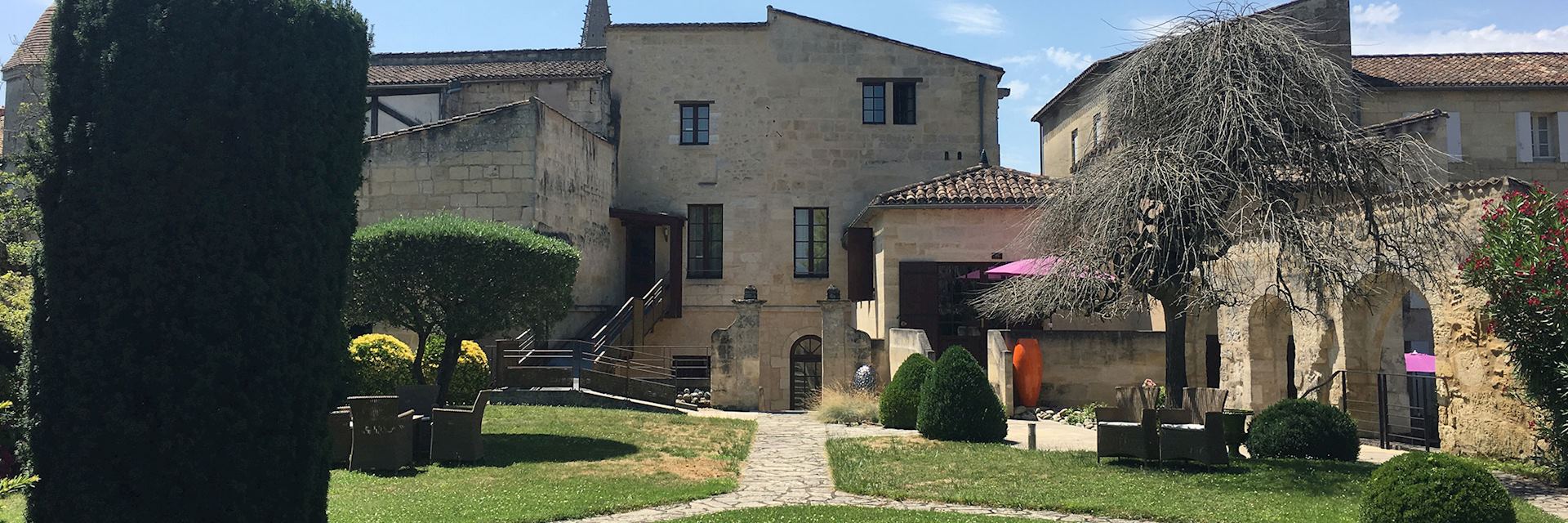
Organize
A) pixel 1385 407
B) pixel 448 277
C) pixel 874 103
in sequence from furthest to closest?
pixel 874 103, pixel 448 277, pixel 1385 407

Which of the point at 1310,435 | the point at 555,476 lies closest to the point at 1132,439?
the point at 1310,435

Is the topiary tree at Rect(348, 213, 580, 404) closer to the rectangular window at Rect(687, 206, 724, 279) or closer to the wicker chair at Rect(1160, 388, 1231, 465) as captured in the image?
the wicker chair at Rect(1160, 388, 1231, 465)

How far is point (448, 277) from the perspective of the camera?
13945 millimetres

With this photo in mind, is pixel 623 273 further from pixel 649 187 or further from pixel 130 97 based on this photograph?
pixel 130 97

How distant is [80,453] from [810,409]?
15.6m

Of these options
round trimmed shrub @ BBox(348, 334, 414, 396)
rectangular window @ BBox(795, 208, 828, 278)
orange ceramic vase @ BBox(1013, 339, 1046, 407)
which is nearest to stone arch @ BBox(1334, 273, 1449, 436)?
orange ceramic vase @ BBox(1013, 339, 1046, 407)

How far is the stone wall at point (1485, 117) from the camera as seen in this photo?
25.6m

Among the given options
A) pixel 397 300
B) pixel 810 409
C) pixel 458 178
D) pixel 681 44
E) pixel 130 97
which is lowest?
pixel 810 409

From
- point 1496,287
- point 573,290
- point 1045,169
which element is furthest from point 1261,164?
point 1045,169

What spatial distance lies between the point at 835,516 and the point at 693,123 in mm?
21076

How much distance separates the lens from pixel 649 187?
2834cm

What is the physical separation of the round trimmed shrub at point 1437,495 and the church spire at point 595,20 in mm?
46247

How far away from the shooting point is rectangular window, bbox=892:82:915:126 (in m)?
28.7

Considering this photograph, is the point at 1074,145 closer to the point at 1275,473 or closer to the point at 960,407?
the point at 960,407
